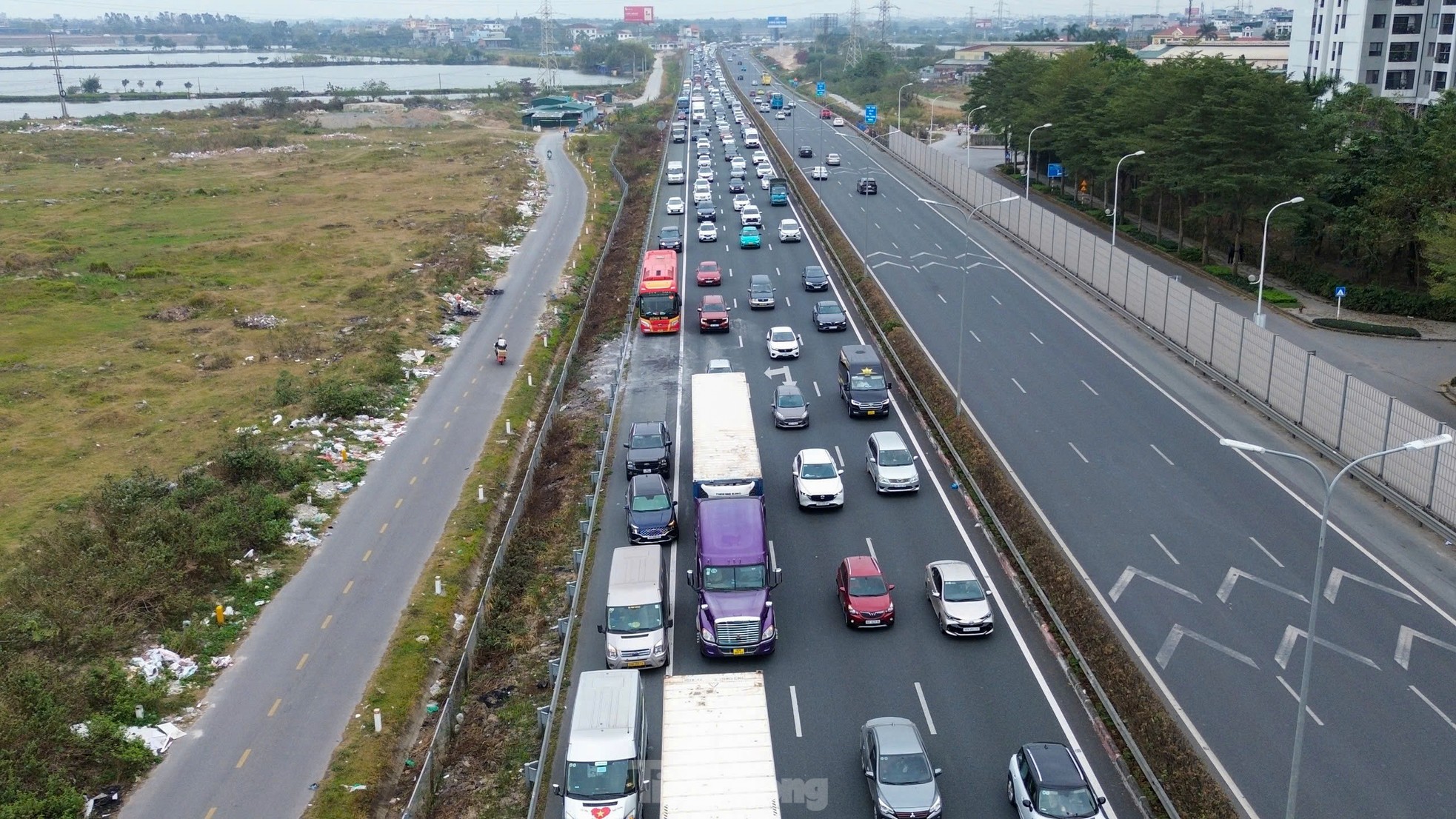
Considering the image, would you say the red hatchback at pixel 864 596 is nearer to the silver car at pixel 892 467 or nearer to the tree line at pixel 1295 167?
the silver car at pixel 892 467

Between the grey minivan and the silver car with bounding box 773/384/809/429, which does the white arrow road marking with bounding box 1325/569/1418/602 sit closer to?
the silver car with bounding box 773/384/809/429

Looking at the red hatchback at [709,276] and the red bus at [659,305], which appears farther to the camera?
the red hatchback at [709,276]

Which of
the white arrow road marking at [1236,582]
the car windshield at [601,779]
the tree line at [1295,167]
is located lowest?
the white arrow road marking at [1236,582]

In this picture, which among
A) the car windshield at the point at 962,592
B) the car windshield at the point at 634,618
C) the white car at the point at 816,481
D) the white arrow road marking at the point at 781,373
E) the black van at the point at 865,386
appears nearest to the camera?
the car windshield at the point at 634,618

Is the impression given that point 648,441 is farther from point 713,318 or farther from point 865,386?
point 713,318

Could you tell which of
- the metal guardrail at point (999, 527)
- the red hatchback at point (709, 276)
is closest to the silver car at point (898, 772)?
the metal guardrail at point (999, 527)

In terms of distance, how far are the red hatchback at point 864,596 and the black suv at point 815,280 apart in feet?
117

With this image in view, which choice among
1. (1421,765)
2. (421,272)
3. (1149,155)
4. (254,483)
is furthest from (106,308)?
(1421,765)

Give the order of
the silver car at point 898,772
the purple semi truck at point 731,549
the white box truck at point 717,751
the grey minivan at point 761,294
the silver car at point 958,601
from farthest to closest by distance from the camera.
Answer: the grey minivan at point 761,294
the silver car at point 958,601
the purple semi truck at point 731,549
the silver car at point 898,772
the white box truck at point 717,751

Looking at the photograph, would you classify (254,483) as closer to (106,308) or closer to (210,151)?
(106,308)

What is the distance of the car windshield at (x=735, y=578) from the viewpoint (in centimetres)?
2853

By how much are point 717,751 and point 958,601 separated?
1003 centimetres

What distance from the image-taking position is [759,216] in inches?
3317

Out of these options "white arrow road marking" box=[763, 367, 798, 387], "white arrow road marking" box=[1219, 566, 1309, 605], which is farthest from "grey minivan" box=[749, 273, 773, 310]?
"white arrow road marking" box=[1219, 566, 1309, 605]
